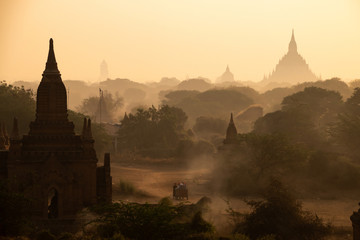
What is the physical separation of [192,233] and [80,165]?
8212 millimetres

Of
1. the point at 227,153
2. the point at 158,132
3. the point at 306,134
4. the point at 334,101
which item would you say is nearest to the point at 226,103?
the point at 334,101

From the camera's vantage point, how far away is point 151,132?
223 ft

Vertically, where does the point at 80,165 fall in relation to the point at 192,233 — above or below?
above

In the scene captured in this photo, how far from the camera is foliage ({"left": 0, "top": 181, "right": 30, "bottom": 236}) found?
21.3 m

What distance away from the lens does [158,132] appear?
68250 millimetres

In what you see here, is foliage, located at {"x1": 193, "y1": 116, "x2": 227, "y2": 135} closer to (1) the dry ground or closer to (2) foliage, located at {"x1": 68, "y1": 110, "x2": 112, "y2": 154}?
(1) the dry ground

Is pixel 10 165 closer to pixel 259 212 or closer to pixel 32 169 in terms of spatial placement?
pixel 32 169

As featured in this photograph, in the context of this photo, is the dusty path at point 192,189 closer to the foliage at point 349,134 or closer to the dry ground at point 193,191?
the dry ground at point 193,191

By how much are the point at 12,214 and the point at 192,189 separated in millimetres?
23816

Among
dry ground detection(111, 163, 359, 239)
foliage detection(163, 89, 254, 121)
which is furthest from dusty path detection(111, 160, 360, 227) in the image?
foliage detection(163, 89, 254, 121)

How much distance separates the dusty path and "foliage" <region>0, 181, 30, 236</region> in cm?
1385

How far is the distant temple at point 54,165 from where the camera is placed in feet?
88.2

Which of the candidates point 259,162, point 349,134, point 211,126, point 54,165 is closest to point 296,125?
point 349,134

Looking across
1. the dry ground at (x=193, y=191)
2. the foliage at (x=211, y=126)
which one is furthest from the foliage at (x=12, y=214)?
the foliage at (x=211, y=126)
